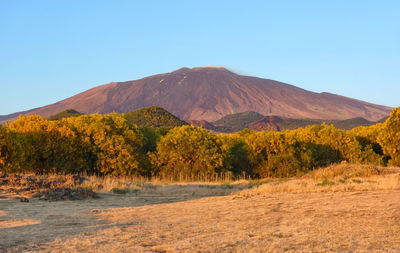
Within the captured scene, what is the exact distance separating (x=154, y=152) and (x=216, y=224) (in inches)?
524

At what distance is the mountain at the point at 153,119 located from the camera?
240 ft

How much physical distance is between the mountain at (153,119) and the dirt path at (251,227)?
61651 mm

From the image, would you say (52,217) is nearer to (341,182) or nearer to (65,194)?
(65,194)

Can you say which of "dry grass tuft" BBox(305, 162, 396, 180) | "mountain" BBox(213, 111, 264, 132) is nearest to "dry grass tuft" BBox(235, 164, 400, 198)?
"dry grass tuft" BBox(305, 162, 396, 180)

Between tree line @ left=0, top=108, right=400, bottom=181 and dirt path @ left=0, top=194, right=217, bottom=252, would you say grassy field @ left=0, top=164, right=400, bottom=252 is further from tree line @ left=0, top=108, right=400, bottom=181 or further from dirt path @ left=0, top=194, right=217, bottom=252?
tree line @ left=0, top=108, right=400, bottom=181

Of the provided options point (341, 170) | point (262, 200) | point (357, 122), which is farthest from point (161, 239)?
point (357, 122)

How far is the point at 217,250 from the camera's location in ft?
18.1

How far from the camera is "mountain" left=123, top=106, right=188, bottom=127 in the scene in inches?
2876

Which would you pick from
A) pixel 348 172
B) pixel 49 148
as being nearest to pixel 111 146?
pixel 49 148

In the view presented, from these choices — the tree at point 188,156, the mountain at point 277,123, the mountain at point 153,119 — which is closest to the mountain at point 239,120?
the mountain at point 277,123

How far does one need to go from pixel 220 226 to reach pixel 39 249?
3170 millimetres

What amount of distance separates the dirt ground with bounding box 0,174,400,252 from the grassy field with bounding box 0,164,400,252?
1 centimetres

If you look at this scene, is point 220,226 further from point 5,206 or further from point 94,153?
point 94,153

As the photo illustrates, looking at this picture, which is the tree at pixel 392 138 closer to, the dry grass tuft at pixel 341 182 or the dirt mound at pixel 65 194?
the dry grass tuft at pixel 341 182
